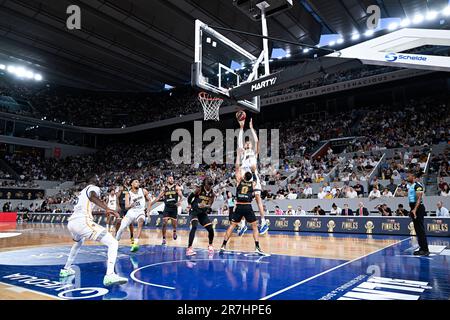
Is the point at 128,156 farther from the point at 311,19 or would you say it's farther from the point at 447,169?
the point at 447,169

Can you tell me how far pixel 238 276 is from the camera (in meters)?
6.00

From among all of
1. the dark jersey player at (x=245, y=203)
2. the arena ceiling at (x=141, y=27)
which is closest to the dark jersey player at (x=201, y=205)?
the dark jersey player at (x=245, y=203)

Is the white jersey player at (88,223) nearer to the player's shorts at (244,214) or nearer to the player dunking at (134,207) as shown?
the player dunking at (134,207)

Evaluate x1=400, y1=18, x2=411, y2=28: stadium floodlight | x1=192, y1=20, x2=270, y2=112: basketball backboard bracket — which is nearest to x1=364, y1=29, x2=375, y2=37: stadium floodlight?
x1=400, y1=18, x2=411, y2=28: stadium floodlight

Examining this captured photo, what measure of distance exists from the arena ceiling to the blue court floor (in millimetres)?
16246

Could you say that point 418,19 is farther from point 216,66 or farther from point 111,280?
point 111,280

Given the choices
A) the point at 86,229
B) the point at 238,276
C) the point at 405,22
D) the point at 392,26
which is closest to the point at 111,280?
the point at 86,229

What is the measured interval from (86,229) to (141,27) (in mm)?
23426

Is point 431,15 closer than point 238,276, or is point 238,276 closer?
point 238,276

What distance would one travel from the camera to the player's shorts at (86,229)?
582cm

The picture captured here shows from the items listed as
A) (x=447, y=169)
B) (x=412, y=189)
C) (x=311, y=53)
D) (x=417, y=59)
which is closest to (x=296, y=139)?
(x=311, y=53)

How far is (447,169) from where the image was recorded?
1705cm

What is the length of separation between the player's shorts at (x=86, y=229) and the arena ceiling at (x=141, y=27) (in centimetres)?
1754

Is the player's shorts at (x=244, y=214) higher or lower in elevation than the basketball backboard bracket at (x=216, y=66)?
lower
